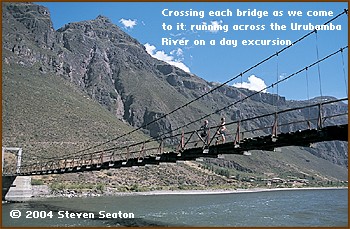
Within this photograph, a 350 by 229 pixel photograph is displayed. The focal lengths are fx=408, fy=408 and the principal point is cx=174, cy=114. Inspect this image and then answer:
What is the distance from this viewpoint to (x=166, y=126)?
136875mm

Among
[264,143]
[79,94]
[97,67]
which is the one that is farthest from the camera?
[97,67]

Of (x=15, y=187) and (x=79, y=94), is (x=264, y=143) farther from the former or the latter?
(x=79, y=94)

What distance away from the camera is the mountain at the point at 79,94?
6347 centimetres

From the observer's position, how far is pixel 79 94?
9481 cm

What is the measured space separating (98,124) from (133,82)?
241ft

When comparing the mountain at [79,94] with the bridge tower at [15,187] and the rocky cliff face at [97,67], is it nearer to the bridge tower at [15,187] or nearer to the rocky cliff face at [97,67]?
the rocky cliff face at [97,67]

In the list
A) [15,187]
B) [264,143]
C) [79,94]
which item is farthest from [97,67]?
[264,143]

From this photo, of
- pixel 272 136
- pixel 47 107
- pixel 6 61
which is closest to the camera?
pixel 272 136

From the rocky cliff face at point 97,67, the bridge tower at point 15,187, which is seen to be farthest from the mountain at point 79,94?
the bridge tower at point 15,187

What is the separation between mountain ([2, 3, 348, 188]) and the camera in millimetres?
63469

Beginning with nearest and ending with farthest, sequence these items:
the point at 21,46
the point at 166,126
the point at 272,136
→ the point at 272,136 < the point at 21,46 < the point at 166,126

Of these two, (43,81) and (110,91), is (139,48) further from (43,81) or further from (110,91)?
(43,81)

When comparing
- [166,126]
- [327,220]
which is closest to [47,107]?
[327,220]

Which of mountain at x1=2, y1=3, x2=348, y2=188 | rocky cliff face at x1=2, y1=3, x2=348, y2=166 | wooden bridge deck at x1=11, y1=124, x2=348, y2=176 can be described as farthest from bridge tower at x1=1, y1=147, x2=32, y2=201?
rocky cliff face at x1=2, y1=3, x2=348, y2=166
